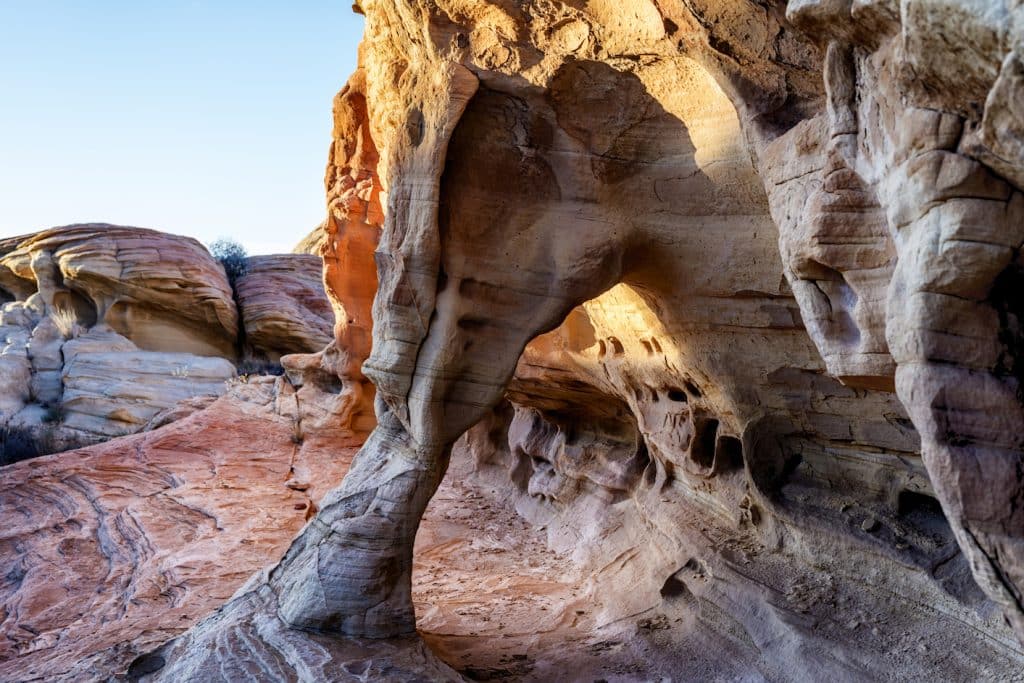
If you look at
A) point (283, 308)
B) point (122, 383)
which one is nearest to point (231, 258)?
point (283, 308)

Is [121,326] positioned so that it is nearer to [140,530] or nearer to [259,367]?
[259,367]

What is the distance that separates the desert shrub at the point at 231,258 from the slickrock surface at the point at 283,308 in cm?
20

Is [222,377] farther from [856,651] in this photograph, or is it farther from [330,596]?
[856,651]

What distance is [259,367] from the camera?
18234mm

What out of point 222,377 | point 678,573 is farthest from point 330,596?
point 222,377

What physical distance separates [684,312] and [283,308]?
1517 cm

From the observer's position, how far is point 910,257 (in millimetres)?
2242

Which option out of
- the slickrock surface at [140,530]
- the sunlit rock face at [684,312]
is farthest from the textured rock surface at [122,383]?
the sunlit rock face at [684,312]

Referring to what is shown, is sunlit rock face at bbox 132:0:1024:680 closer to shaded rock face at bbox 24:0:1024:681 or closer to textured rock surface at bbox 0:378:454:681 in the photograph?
shaded rock face at bbox 24:0:1024:681

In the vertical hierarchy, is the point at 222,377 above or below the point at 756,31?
below

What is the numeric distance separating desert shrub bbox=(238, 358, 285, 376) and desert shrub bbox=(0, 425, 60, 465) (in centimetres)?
551

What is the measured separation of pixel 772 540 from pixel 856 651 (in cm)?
100

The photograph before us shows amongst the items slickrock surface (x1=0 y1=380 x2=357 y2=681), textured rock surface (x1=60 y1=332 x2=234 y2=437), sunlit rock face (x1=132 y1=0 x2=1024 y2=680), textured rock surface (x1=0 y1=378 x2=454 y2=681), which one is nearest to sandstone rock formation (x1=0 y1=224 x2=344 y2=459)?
textured rock surface (x1=60 y1=332 x2=234 y2=437)

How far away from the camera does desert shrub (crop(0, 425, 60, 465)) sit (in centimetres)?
1094
